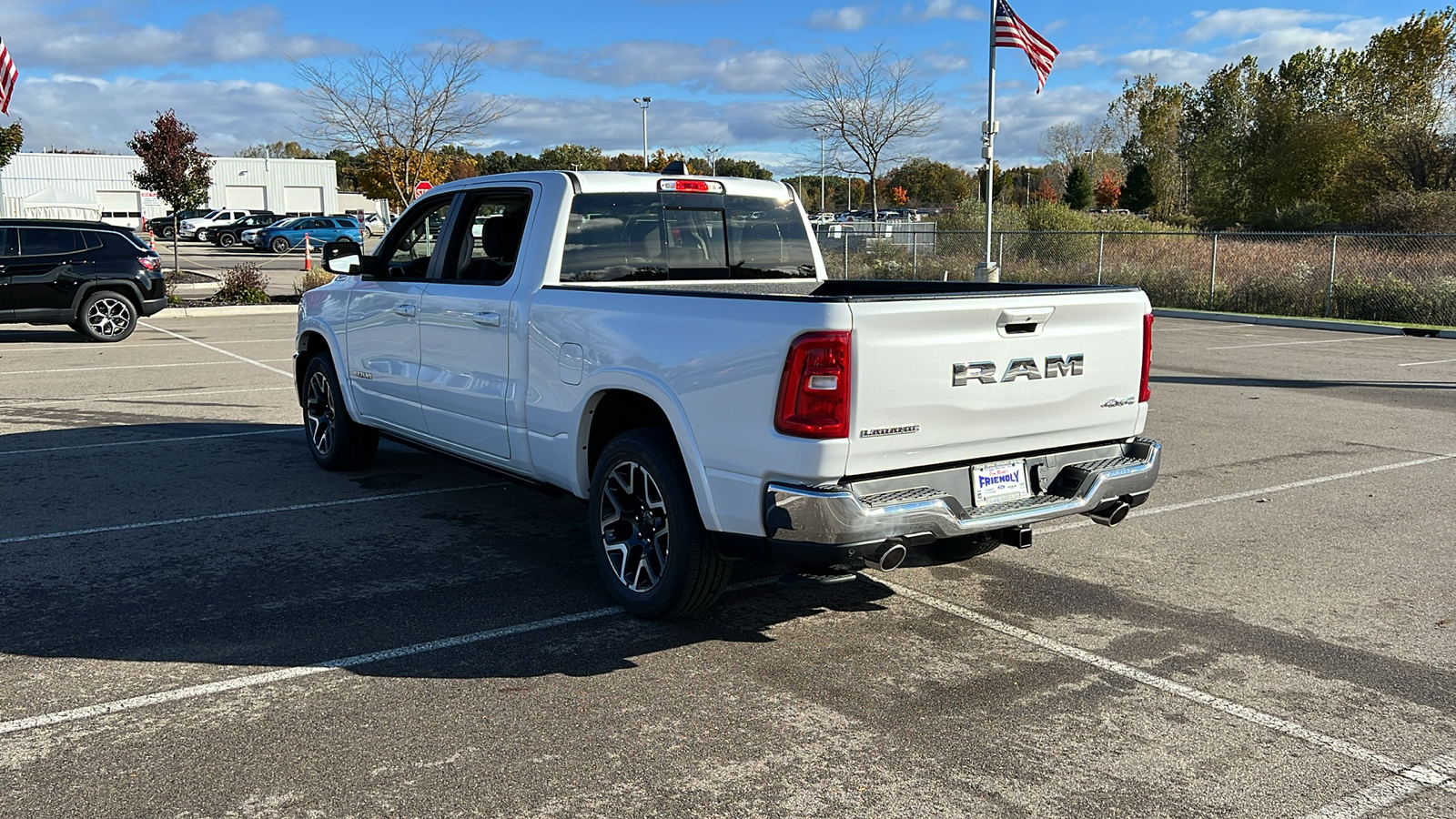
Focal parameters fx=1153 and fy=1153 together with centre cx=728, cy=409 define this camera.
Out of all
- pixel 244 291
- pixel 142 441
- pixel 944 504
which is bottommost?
pixel 142 441

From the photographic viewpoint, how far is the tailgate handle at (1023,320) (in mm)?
4570

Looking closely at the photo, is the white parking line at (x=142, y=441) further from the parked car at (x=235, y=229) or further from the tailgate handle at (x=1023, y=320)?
the parked car at (x=235, y=229)

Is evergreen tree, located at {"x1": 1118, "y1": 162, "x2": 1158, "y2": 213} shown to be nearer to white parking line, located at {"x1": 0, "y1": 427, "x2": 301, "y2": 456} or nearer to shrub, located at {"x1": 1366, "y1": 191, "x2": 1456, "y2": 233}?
shrub, located at {"x1": 1366, "y1": 191, "x2": 1456, "y2": 233}

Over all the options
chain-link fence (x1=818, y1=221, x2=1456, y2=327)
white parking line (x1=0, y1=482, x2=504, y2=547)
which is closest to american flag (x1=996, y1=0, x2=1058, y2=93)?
chain-link fence (x1=818, y1=221, x2=1456, y2=327)

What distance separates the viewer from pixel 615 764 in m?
3.72

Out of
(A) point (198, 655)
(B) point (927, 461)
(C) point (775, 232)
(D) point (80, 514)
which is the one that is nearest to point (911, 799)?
(B) point (927, 461)

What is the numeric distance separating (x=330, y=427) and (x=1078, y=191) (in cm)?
7476

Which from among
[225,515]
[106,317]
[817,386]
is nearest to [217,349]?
[106,317]

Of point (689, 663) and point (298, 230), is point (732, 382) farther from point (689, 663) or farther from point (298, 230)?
point (298, 230)

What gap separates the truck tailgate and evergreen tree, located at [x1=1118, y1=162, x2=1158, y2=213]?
7414 cm

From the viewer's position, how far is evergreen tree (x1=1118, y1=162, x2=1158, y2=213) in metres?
74.4

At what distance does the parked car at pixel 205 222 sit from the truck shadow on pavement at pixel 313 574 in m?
53.3

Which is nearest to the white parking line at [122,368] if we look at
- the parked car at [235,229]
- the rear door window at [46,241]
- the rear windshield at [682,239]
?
the rear door window at [46,241]

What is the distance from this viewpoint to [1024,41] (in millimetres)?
23094
